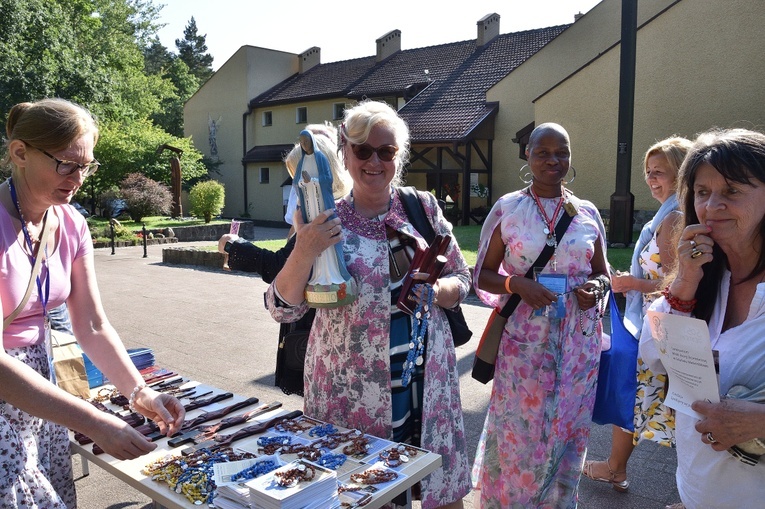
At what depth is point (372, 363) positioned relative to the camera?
7.37ft

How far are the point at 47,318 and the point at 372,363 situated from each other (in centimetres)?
116

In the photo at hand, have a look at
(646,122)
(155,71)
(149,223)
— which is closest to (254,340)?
(646,122)

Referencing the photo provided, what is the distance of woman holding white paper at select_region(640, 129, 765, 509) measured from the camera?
5.31ft

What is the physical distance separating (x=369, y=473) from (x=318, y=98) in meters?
27.5

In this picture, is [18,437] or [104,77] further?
[104,77]

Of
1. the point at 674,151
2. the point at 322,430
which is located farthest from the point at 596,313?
the point at 322,430

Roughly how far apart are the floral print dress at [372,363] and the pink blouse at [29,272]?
72 centimetres

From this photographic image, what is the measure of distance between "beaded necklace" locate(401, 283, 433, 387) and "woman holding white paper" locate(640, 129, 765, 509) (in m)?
0.87

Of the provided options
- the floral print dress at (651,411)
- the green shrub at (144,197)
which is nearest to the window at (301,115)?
the green shrub at (144,197)

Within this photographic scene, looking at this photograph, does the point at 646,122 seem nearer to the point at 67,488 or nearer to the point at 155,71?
the point at 67,488

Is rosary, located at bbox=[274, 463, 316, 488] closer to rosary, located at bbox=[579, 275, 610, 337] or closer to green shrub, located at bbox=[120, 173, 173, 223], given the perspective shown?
rosary, located at bbox=[579, 275, 610, 337]

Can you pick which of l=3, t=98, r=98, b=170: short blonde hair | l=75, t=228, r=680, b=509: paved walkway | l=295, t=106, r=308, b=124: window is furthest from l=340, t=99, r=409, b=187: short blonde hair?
l=295, t=106, r=308, b=124: window

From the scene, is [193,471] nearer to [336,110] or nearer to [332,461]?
[332,461]

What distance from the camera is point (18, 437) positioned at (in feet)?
5.53
